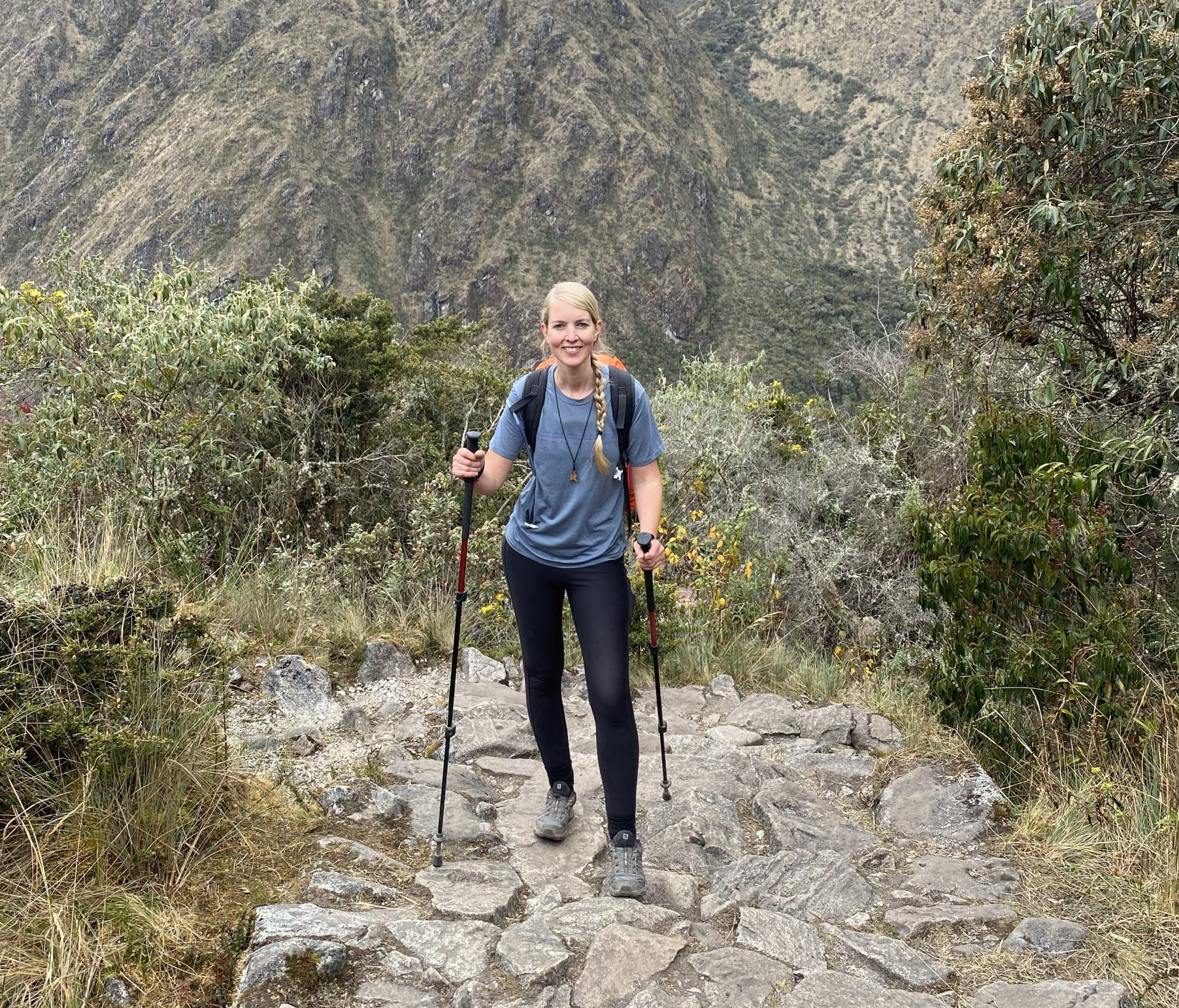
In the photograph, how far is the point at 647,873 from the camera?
336 cm

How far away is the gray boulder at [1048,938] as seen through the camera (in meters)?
2.73

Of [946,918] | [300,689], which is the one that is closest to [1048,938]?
[946,918]

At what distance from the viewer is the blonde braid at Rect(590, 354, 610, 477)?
9.95 ft

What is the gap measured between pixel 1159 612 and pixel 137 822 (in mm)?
4683

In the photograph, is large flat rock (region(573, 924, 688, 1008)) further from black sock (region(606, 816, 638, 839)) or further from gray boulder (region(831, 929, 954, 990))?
gray boulder (region(831, 929, 954, 990))

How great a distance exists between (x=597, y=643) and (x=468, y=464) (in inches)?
30.3

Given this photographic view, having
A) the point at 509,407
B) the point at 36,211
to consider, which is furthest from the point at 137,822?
the point at 36,211

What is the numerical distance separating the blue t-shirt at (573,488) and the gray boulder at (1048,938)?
172 cm

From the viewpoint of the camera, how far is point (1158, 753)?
359 cm

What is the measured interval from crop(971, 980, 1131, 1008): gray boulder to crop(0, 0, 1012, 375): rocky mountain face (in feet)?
216

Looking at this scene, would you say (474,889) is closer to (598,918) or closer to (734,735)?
(598,918)

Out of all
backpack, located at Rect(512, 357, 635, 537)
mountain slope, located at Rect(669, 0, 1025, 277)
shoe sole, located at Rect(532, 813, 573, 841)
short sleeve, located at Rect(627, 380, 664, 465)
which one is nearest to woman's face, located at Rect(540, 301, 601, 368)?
backpack, located at Rect(512, 357, 635, 537)

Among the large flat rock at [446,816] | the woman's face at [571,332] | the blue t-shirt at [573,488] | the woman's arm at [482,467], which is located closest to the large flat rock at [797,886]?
the large flat rock at [446,816]

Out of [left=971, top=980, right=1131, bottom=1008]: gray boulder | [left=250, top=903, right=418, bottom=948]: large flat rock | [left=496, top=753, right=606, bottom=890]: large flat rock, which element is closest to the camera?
[left=971, top=980, right=1131, bottom=1008]: gray boulder
